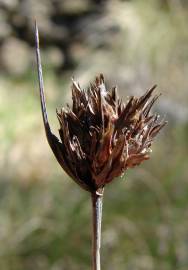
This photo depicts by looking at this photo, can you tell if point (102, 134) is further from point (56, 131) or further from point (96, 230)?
point (56, 131)

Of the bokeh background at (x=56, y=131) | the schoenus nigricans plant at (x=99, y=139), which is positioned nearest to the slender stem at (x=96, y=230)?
the schoenus nigricans plant at (x=99, y=139)

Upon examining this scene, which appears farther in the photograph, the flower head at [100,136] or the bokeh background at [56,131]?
the bokeh background at [56,131]

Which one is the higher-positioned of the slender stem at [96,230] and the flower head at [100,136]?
the flower head at [100,136]

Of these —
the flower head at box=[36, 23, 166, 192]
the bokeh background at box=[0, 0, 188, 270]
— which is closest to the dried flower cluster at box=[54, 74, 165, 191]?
the flower head at box=[36, 23, 166, 192]

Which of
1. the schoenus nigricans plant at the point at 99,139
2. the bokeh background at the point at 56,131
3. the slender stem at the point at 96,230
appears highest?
the bokeh background at the point at 56,131

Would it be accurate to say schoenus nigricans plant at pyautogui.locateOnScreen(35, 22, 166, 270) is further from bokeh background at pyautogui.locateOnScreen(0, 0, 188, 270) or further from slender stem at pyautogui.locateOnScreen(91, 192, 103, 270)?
bokeh background at pyautogui.locateOnScreen(0, 0, 188, 270)

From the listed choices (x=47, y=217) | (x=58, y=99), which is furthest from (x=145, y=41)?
(x=47, y=217)

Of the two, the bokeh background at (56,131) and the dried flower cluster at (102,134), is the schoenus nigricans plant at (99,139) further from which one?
the bokeh background at (56,131)

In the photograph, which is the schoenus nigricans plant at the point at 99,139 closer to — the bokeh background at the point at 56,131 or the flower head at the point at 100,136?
the flower head at the point at 100,136
